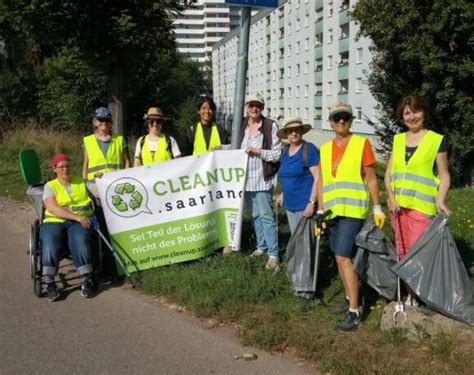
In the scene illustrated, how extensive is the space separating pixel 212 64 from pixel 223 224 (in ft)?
347

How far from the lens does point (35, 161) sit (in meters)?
6.20

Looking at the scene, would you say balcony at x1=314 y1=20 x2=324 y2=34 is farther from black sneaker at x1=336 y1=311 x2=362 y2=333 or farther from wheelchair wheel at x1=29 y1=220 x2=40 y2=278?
black sneaker at x1=336 y1=311 x2=362 y2=333

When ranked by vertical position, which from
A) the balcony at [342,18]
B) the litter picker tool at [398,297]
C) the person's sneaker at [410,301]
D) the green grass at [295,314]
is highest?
the balcony at [342,18]

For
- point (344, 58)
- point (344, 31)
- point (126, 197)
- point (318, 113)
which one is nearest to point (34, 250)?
point (126, 197)

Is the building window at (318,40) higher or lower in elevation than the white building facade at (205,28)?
lower

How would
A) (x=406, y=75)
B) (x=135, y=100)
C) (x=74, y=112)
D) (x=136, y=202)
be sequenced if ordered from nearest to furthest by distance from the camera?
(x=136, y=202), (x=406, y=75), (x=74, y=112), (x=135, y=100)

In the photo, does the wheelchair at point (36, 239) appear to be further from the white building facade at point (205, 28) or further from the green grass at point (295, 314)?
the white building facade at point (205, 28)

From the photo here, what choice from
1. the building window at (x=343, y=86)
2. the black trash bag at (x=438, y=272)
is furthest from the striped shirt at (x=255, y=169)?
the building window at (x=343, y=86)

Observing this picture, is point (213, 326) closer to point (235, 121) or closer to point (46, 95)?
point (235, 121)

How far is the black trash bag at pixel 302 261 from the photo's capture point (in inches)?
181

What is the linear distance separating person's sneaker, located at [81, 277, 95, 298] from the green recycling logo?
2.60 feet

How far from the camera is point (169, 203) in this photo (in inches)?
226

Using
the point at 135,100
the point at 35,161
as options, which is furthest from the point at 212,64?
the point at 35,161

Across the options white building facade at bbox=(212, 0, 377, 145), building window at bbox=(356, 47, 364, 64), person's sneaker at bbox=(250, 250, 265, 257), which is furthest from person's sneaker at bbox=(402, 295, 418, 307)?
building window at bbox=(356, 47, 364, 64)
